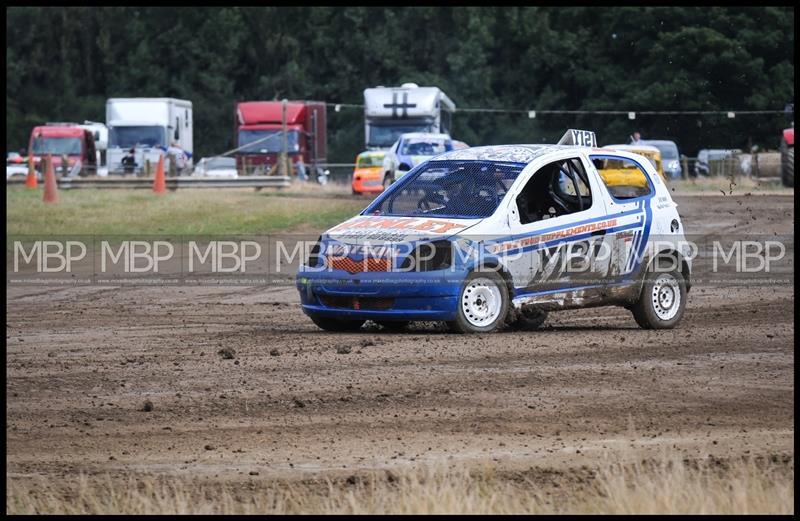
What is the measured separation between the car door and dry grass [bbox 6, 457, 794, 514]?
5.13 meters

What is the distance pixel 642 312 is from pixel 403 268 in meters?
2.43

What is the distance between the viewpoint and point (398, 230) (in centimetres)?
1231

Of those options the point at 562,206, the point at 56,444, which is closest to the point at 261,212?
the point at 562,206

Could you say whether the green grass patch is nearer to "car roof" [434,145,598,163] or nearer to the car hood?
"car roof" [434,145,598,163]

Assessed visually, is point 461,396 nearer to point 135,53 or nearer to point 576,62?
point 576,62

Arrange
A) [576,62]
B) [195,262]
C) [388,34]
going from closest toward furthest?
[195,262] < [576,62] < [388,34]

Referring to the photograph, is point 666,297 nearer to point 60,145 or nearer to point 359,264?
point 359,264

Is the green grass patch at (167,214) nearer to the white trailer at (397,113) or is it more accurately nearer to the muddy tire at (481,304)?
the muddy tire at (481,304)

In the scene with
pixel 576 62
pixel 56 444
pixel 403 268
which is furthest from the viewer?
pixel 576 62

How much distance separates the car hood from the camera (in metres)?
12.2

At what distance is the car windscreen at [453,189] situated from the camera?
41.6 feet

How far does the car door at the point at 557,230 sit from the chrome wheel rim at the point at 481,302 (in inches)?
8.4

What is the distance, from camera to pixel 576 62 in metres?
67.4

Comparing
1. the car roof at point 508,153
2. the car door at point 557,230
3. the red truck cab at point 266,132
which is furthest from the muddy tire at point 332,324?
the red truck cab at point 266,132
